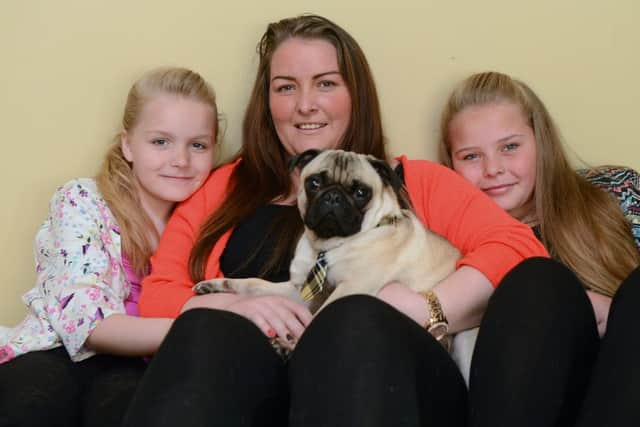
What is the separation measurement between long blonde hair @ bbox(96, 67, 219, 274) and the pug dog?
25cm

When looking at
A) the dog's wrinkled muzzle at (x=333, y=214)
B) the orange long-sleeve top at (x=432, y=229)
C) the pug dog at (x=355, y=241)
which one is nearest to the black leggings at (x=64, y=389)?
the orange long-sleeve top at (x=432, y=229)

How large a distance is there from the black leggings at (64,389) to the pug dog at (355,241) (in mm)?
299

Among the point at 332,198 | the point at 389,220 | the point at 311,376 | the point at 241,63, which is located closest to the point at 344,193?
the point at 332,198

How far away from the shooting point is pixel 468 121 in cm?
213

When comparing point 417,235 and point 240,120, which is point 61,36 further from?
point 417,235

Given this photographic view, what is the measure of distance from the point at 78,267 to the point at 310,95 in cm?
79

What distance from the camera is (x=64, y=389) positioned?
1.59 metres

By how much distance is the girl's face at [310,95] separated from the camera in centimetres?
206

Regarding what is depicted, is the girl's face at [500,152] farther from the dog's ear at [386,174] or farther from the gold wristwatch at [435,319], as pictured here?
the gold wristwatch at [435,319]

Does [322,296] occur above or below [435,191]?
below

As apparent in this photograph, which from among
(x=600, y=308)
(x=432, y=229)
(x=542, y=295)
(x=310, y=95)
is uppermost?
(x=310, y=95)

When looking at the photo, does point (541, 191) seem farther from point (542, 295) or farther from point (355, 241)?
point (542, 295)

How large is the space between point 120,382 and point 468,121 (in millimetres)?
1218

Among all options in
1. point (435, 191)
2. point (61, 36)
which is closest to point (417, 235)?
point (435, 191)
